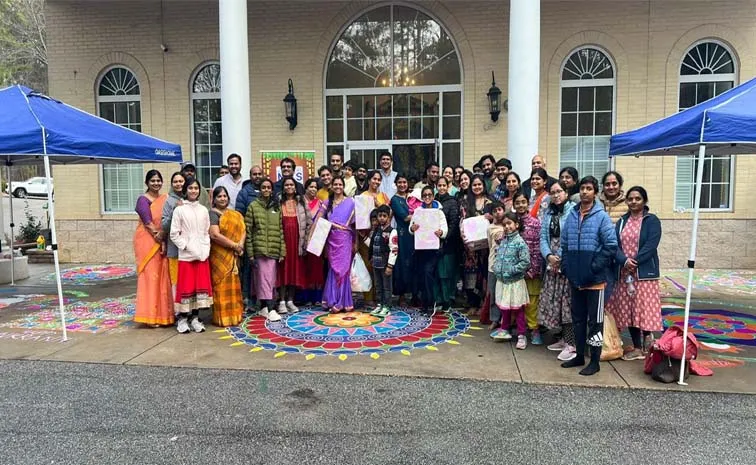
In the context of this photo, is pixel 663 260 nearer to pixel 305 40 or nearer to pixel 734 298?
pixel 734 298

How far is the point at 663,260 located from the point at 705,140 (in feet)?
21.9

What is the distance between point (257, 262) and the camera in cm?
652

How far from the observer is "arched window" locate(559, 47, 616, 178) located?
10539 mm

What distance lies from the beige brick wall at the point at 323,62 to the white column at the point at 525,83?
1982 millimetres

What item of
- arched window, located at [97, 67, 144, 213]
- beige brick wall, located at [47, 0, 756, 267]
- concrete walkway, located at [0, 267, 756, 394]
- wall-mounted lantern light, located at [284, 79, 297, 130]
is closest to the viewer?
concrete walkway, located at [0, 267, 756, 394]

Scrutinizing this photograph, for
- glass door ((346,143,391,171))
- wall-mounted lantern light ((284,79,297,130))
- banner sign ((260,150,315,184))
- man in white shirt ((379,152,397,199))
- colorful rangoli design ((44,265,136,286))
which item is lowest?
colorful rangoli design ((44,265,136,286))

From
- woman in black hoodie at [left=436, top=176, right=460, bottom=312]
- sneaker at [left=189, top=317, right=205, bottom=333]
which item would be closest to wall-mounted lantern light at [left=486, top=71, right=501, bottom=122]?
woman in black hoodie at [left=436, top=176, right=460, bottom=312]

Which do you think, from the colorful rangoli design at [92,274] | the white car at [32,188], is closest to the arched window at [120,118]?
the colorful rangoli design at [92,274]

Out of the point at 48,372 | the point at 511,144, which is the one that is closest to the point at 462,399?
the point at 48,372

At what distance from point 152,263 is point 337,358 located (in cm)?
266

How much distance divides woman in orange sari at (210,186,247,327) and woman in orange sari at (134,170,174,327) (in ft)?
1.88

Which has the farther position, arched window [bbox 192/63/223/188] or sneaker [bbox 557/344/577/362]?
arched window [bbox 192/63/223/188]

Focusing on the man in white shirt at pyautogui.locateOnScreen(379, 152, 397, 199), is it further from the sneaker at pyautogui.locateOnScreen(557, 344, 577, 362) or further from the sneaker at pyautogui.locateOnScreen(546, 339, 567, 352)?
the sneaker at pyautogui.locateOnScreen(557, 344, 577, 362)

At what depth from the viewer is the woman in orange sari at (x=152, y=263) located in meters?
6.21
